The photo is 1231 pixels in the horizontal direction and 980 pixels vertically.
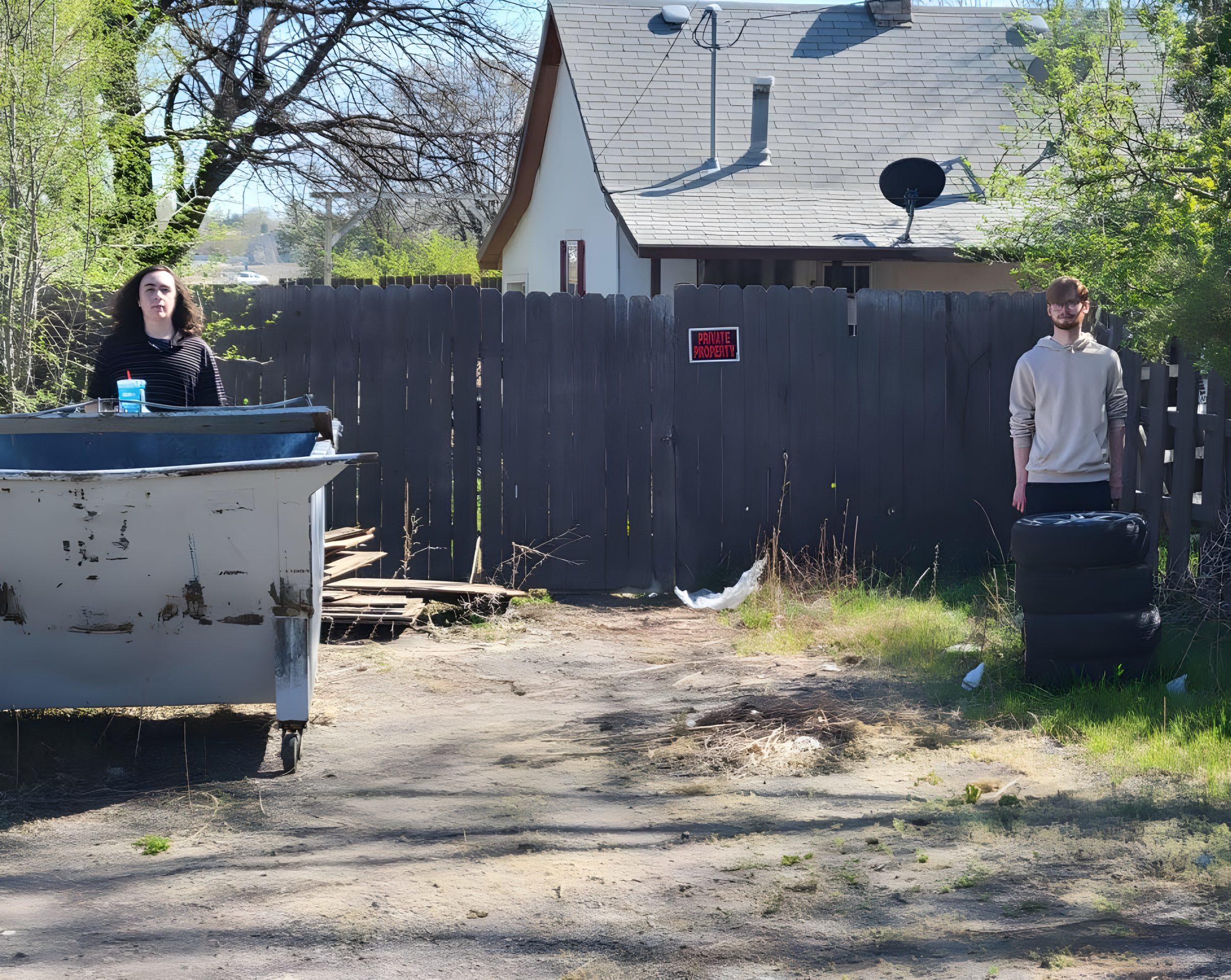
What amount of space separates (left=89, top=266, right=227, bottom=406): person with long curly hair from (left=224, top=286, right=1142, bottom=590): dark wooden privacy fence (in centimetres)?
204

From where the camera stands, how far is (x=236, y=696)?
5117 mm

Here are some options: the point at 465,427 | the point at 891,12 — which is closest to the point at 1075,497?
the point at 465,427

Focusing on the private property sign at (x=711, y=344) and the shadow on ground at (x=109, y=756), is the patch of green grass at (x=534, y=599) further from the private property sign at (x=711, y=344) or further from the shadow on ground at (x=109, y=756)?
the shadow on ground at (x=109, y=756)

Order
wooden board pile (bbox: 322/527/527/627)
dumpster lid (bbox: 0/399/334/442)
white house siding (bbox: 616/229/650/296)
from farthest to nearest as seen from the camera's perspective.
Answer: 1. white house siding (bbox: 616/229/650/296)
2. wooden board pile (bbox: 322/527/527/627)
3. dumpster lid (bbox: 0/399/334/442)

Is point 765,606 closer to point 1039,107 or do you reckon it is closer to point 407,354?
point 407,354

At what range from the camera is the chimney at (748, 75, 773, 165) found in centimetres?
1478

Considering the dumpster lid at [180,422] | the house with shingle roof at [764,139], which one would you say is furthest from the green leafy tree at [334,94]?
the dumpster lid at [180,422]

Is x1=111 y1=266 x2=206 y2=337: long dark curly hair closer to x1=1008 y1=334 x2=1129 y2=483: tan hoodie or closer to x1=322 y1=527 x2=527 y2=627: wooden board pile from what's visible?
x1=322 y1=527 x2=527 y2=627: wooden board pile

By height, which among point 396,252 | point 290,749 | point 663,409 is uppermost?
point 396,252

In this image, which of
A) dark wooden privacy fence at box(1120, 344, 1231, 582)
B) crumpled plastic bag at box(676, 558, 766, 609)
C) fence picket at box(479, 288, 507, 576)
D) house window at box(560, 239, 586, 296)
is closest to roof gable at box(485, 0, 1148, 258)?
house window at box(560, 239, 586, 296)

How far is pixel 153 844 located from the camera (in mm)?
4340

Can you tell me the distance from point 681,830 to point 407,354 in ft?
16.6

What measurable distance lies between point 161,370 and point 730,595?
398 centimetres

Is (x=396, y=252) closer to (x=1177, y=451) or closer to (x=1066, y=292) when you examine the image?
(x=1177, y=451)
